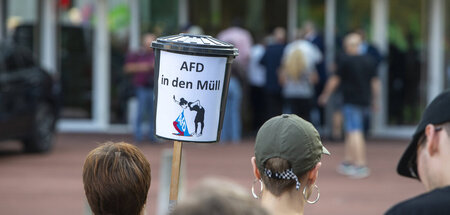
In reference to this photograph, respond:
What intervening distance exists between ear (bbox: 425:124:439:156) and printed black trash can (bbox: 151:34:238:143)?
3.56 feet

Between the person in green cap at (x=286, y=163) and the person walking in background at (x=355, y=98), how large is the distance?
361 inches

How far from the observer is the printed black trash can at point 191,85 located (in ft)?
12.4

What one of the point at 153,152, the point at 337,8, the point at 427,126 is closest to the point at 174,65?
the point at 427,126

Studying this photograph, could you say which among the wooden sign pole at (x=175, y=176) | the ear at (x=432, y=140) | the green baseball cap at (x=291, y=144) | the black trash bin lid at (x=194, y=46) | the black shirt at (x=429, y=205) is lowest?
the wooden sign pole at (x=175, y=176)

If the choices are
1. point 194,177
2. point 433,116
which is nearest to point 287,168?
point 433,116

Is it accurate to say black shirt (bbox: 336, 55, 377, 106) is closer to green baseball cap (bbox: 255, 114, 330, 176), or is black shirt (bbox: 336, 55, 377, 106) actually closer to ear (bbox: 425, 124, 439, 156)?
green baseball cap (bbox: 255, 114, 330, 176)

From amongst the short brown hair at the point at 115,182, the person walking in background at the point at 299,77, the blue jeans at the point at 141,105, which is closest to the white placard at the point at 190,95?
the short brown hair at the point at 115,182

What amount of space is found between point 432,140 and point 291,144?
23.8 inches

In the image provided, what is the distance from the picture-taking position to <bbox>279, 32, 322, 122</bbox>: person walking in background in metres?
15.6

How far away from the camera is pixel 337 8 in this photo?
1766cm

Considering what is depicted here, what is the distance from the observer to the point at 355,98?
42.0 ft

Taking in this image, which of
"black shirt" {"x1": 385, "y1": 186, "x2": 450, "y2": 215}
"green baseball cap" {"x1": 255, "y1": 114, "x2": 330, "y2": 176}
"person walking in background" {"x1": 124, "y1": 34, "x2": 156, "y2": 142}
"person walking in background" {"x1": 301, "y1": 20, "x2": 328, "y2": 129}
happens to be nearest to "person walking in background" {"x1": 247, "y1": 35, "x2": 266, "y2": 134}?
"person walking in background" {"x1": 301, "y1": 20, "x2": 328, "y2": 129}

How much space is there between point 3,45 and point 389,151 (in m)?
6.51

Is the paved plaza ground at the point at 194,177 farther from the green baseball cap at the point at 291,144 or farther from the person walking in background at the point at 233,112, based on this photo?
the green baseball cap at the point at 291,144
